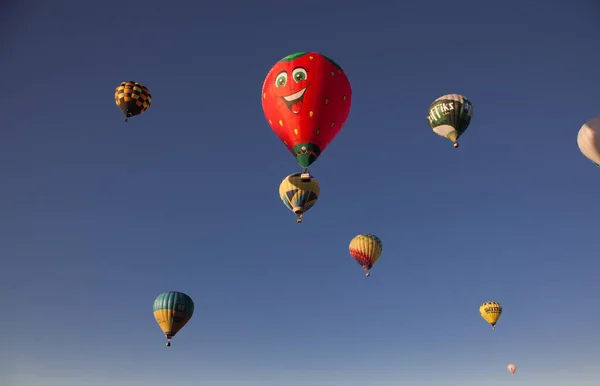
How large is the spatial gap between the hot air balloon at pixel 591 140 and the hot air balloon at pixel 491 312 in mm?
37725

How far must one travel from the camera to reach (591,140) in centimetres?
2194

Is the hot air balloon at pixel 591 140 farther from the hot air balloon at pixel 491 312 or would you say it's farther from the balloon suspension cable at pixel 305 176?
the hot air balloon at pixel 491 312

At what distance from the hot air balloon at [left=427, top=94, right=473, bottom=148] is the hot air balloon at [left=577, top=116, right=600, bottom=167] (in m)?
13.4

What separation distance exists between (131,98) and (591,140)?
31.4m

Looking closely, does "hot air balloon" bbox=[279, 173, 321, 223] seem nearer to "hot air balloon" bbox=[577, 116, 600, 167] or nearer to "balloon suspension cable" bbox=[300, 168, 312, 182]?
"balloon suspension cable" bbox=[300, 168, 312, 182]

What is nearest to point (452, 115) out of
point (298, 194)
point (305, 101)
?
point (298, 194)

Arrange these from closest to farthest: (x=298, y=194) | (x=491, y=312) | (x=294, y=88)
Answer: (x=294, y=88)
(x=298, y=194)
(x=491, y=312)

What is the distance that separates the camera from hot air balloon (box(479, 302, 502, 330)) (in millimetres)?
55844

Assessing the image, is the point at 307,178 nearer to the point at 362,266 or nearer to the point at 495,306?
the point at 362,266

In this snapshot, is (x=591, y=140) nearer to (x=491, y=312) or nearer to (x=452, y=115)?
(x=452, y=115)

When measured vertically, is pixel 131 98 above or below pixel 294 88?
above

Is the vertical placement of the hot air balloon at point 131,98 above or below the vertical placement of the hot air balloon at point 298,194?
above

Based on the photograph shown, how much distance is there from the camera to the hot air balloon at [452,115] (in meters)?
35.9

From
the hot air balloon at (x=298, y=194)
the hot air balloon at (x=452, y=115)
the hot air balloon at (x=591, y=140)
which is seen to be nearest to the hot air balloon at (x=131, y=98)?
the hot air balloon at (x=298, y=194)
